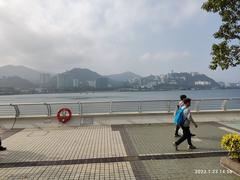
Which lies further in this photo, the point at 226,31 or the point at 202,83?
the point at 202,83

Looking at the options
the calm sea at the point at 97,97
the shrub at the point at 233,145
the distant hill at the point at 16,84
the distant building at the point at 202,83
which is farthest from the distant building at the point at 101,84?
the shrub at the point at 233,145

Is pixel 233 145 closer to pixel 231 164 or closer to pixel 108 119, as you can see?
pixel 231 164

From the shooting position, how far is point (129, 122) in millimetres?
14500

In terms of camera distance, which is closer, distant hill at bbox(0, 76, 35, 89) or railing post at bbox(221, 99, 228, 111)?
railing post at bbox(221, 99, 228, 111)

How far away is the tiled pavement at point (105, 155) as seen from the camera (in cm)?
664

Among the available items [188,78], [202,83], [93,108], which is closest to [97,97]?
[93,108]

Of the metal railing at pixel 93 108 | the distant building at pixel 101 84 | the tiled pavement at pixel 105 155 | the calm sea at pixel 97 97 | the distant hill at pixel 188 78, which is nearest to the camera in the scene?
the tiled pavement at pixel 105 155

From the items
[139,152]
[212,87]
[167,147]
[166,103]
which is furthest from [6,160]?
[212,87]

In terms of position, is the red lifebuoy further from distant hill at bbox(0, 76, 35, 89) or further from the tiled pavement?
distant hill at bbox(0, 76, 35, 89)

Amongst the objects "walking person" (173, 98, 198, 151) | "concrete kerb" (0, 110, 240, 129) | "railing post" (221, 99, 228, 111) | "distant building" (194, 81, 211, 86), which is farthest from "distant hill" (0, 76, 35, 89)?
"walking person" (173, 98, 198, 151)

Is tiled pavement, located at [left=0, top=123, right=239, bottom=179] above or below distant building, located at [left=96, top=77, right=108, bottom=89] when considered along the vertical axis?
below

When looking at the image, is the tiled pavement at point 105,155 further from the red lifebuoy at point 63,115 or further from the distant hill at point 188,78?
the distant hill at point 188,78

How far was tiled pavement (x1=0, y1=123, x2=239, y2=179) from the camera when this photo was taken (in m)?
6.64

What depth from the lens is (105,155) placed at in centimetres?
831
